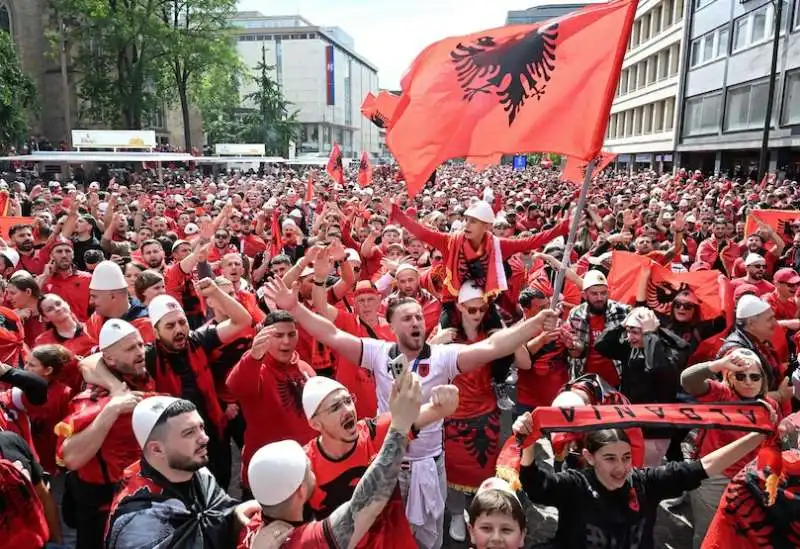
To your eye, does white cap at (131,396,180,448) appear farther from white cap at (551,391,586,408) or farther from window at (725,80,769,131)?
window at (725,80,769,131)

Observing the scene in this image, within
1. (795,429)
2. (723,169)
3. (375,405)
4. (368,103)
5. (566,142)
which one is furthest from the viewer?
Result: (723,169)

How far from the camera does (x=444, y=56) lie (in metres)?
4.68

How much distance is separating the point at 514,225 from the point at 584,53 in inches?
302

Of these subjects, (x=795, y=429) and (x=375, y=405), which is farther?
(x=375, y=405)

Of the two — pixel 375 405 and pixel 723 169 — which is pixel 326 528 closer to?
pixel 375 405

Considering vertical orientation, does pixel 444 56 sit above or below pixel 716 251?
above

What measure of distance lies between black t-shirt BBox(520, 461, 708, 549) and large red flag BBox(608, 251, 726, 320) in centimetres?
318

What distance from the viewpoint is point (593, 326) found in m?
5.16

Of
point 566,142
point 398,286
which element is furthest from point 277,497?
point 398,286

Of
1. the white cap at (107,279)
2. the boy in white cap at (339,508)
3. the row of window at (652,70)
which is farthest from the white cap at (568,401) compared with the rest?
the row of window at (652,70)

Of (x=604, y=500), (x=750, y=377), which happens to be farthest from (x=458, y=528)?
(x=750, y=377)

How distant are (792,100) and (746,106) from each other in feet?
17.1

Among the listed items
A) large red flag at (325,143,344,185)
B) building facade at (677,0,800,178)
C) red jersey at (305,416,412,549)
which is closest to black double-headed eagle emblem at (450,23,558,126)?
red jersey at (305,416,412,549)

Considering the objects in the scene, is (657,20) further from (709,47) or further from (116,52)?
(116,52)
